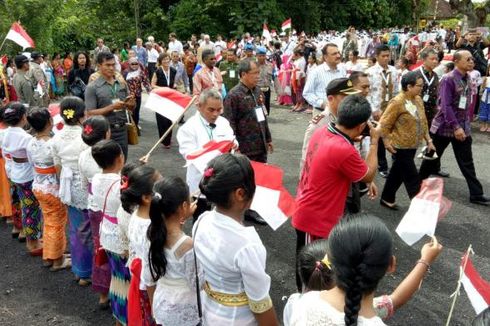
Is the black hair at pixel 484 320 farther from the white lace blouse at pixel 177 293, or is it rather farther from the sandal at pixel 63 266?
the sandal at pixel 63 266

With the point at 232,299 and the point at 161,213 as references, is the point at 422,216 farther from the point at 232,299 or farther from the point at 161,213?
the point at 161,213

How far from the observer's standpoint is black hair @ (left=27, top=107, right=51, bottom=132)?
4574 millimetres

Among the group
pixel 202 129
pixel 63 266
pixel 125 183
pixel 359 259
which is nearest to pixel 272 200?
pixel 125 183

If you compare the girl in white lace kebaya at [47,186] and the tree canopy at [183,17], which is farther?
the tree canopy at [183,17]

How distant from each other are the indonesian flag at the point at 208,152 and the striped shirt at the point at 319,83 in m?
2.76

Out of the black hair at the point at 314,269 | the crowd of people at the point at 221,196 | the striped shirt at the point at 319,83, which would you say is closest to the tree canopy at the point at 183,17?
the striped shirt at the point at 319,83

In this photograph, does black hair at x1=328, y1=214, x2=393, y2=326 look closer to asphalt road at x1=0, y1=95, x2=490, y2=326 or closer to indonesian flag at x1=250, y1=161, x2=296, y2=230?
indonesian flag at x1=250, y1=161, x2=296, y2=230

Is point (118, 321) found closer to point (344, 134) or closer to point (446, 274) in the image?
point (344, 134)

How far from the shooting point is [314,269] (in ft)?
7.91

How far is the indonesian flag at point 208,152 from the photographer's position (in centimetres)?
422

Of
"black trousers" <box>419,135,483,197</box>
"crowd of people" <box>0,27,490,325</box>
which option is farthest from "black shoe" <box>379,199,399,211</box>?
"black trousers" <box>419,135,483,197</box>

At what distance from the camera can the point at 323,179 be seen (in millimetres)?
3445

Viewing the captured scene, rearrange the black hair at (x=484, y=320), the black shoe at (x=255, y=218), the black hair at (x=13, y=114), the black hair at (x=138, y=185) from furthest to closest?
the black shoe at (x=255, y=218), the black hair at (x=13, y=114), the black hair at (x=138, y=185), the black hair at (x=484, y=320)

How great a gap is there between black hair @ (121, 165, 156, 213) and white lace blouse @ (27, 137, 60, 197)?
189 cm
